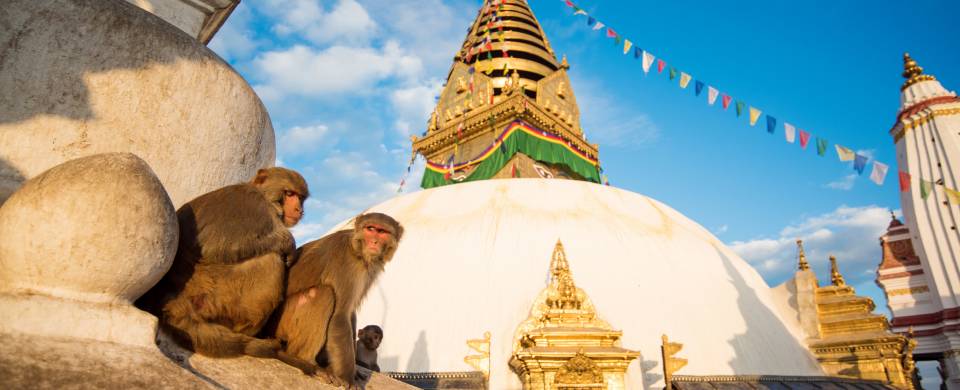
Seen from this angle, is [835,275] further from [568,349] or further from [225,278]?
[225,278]

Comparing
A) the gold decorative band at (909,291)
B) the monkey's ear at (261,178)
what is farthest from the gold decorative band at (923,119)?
the monkey's ear at (261,178)

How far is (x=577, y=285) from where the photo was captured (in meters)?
8.38

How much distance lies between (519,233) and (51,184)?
27.6ft

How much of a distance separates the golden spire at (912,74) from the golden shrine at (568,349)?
18.0m

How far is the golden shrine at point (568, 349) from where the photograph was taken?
6.10 meters

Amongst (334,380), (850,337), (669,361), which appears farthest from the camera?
(850,337)

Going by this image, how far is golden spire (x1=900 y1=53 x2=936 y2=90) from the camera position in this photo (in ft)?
58.9

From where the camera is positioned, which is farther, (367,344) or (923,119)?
(923,119)

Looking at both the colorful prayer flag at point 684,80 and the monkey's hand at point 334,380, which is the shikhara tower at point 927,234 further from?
the monkey's hand at point 334,380

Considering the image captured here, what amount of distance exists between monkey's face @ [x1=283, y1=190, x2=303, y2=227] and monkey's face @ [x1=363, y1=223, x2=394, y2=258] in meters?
0.29

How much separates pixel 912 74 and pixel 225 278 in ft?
75.1

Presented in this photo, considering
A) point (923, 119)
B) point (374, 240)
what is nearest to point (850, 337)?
point (374, 240)

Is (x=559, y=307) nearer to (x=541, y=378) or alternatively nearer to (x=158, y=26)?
(x=541, y=378)

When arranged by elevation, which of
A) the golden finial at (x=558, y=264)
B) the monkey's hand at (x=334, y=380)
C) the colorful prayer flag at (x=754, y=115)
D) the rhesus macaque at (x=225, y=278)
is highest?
the colorful prayer flag at (x=754, y=115)
